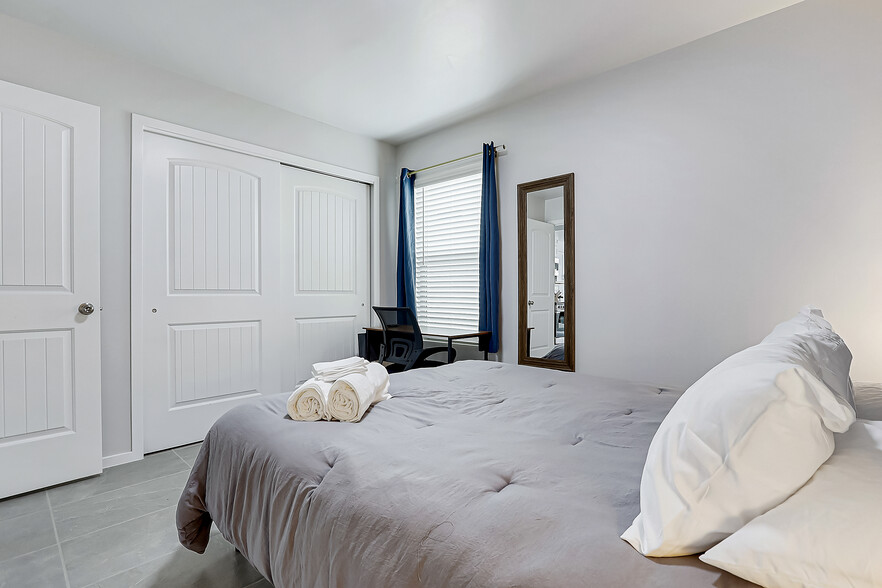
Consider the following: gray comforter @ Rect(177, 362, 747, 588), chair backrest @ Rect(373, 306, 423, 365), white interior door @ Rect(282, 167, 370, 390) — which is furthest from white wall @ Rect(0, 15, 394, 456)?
chair backrest @ Rect(373, 306, 423, 365)

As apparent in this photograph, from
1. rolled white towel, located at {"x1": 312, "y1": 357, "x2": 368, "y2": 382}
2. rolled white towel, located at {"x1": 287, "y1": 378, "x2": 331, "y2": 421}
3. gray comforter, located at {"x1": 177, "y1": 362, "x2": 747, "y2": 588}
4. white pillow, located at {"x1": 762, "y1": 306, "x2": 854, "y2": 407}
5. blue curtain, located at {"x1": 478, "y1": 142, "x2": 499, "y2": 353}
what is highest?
blue curtain, located at {"x1": 478, "y1": 142, "x2": 499, "y2": 353}

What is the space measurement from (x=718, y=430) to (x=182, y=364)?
330cm

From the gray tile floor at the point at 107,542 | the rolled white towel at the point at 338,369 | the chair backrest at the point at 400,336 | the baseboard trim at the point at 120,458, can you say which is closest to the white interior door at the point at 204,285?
the baseboard trim at the point at 120,458

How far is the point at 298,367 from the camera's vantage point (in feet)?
12.3

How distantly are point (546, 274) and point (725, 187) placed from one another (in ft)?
4.08

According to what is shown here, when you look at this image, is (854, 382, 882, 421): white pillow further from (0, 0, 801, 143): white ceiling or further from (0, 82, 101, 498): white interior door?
(0, 82, 101, 498): white interior door

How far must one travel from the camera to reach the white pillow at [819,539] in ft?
1.70

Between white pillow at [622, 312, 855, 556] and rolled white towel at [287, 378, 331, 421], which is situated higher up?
white pillow at [622, 312, 855, 556]

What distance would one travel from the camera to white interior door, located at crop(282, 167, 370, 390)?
3695 mm

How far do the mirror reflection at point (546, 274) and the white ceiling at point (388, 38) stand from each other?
87 centimetres

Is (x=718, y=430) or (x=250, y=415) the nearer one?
(x=718, y=430)

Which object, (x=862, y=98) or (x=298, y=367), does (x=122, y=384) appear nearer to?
(x=298, y=367)

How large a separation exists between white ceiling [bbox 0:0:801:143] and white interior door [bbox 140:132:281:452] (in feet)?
2.11

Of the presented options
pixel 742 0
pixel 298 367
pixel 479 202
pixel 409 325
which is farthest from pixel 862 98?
pixel 298 367
